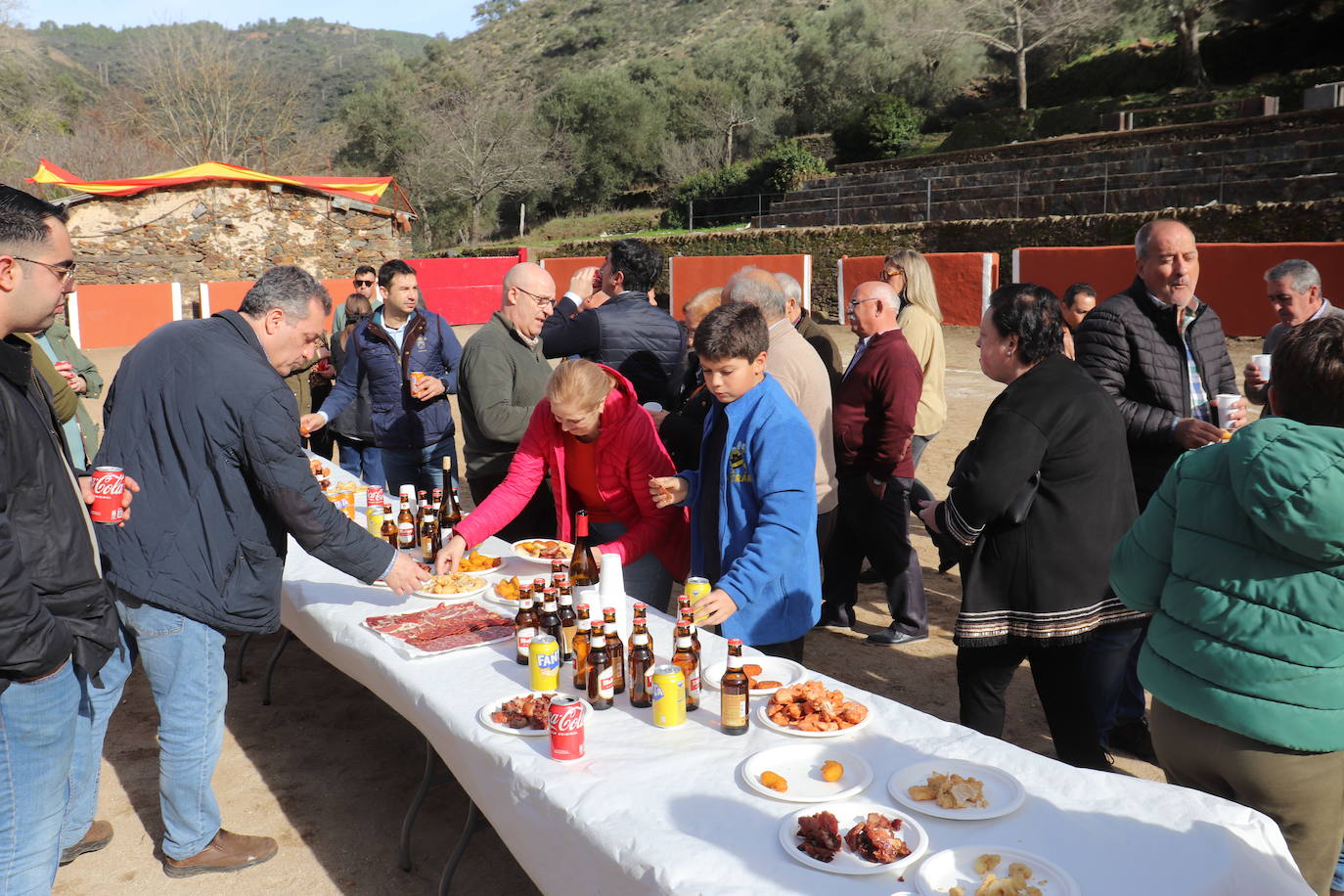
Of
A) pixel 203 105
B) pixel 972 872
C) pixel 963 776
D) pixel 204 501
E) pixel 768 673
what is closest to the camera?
pixel 972 872

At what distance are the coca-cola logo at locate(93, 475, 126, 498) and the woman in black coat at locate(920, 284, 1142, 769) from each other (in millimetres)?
2440

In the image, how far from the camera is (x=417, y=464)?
5.64m

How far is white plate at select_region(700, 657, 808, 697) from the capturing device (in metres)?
2.58

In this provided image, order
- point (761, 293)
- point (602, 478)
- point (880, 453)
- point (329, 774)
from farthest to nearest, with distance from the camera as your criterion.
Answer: point (880, 453) → point (761, 293) → point (329, 774) → point (602, 478)

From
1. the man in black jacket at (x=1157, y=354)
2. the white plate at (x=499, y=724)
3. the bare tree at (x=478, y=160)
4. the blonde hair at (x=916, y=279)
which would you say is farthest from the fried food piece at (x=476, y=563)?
the bare tree at (x=478, y=160)

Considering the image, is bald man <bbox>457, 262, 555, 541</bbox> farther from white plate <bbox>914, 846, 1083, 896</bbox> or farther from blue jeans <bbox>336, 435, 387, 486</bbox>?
white plate <bbox>914, 846, 1083, 896</bbox>

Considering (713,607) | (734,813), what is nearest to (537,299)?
(713,607)

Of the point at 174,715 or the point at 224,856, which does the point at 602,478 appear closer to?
the point at 174,715

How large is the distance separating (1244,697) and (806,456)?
1457mm

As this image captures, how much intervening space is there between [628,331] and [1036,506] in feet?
8.38

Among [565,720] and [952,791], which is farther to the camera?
[565,720]

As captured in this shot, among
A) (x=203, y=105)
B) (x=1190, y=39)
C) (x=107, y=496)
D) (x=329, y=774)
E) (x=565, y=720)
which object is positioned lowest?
(x=329, y=774)

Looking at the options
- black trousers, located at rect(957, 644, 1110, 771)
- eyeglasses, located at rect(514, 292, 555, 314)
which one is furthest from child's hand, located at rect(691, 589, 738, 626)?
eyeglasses, located at rect(514, 292, 555, 314)

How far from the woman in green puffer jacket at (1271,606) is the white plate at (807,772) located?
754 millimetres
